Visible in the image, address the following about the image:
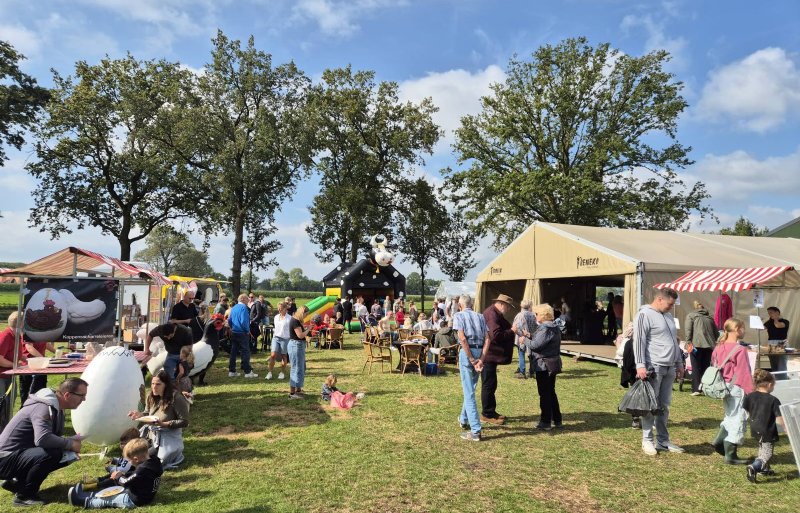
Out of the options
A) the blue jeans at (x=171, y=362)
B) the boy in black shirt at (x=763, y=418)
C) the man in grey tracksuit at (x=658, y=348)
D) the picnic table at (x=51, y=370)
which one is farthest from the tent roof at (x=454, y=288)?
the boy in black shirt at (x=763, y=418)

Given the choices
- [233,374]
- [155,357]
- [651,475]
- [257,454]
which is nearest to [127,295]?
[233,374]

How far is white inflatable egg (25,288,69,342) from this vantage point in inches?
238

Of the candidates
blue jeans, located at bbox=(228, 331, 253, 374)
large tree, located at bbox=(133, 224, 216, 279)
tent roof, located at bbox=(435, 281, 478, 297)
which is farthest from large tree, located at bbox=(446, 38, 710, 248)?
large tree, located at bbox=(133, 224, 216, 279)

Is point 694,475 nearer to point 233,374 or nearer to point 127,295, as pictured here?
point 233,374

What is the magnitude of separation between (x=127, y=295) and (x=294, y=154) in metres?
15.0

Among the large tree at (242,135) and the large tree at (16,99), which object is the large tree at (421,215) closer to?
the large tree at (242,135)

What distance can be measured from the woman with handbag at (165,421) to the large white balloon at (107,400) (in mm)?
312

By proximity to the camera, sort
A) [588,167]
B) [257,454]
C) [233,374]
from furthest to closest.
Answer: [588,167], [233,374], [257,454]

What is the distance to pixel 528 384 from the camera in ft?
29.7

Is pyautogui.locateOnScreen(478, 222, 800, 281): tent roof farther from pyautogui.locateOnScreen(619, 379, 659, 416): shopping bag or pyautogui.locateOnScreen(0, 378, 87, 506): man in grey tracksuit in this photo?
pyautogui.locateOnScreen(0, 378, 87, 506): man in grey tracksuit

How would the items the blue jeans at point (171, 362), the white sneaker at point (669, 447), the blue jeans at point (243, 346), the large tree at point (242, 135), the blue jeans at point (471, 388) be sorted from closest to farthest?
the white sneaker at point (669, 447), the blue jeans at point (471, 388), the blue jeans at point (171, 362), the blue jeans at point (243, 346), the large tree at point (242, 135)

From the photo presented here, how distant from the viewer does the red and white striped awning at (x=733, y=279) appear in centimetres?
805

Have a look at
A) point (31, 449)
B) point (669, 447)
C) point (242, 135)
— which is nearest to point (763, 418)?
point (669, 447)

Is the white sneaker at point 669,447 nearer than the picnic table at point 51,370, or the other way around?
the white sneaker at point 669,447
